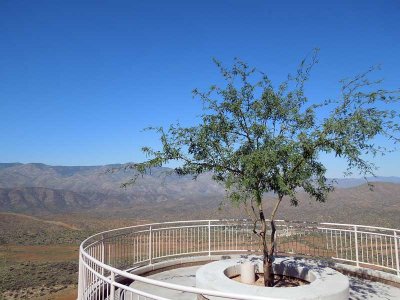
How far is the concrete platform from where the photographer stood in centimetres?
820

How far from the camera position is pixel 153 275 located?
10.3 metres

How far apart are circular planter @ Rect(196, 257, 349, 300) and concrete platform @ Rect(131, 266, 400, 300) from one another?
64 cm

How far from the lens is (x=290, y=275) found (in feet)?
29.9

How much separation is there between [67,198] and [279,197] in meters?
139

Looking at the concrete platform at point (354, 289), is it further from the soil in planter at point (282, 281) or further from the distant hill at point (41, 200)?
the distant hill at point (41, 200)

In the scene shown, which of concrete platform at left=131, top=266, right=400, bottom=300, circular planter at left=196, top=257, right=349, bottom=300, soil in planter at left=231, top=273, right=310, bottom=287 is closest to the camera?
circular planter at left=196, top=257, right=349, bottom=300

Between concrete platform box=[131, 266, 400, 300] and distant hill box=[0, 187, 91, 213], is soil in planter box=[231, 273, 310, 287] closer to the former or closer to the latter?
concrete platform box=[131, 266, 400, 300]

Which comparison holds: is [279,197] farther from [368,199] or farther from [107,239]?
[368,199]

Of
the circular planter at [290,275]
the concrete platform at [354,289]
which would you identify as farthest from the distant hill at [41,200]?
the circular planter at [290,275]

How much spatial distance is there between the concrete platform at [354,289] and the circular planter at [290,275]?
0.64m

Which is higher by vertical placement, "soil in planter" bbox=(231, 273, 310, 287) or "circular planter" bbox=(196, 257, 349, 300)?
"circular planter" bbox=(196, 257, 349, 300)

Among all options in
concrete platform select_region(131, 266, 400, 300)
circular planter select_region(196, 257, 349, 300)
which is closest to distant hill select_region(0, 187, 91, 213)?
concrete platform select_region(131, 266, 400, 300)

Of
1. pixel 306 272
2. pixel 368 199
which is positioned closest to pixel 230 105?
pixel 306 272

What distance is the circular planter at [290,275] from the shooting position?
6857 millimetres
